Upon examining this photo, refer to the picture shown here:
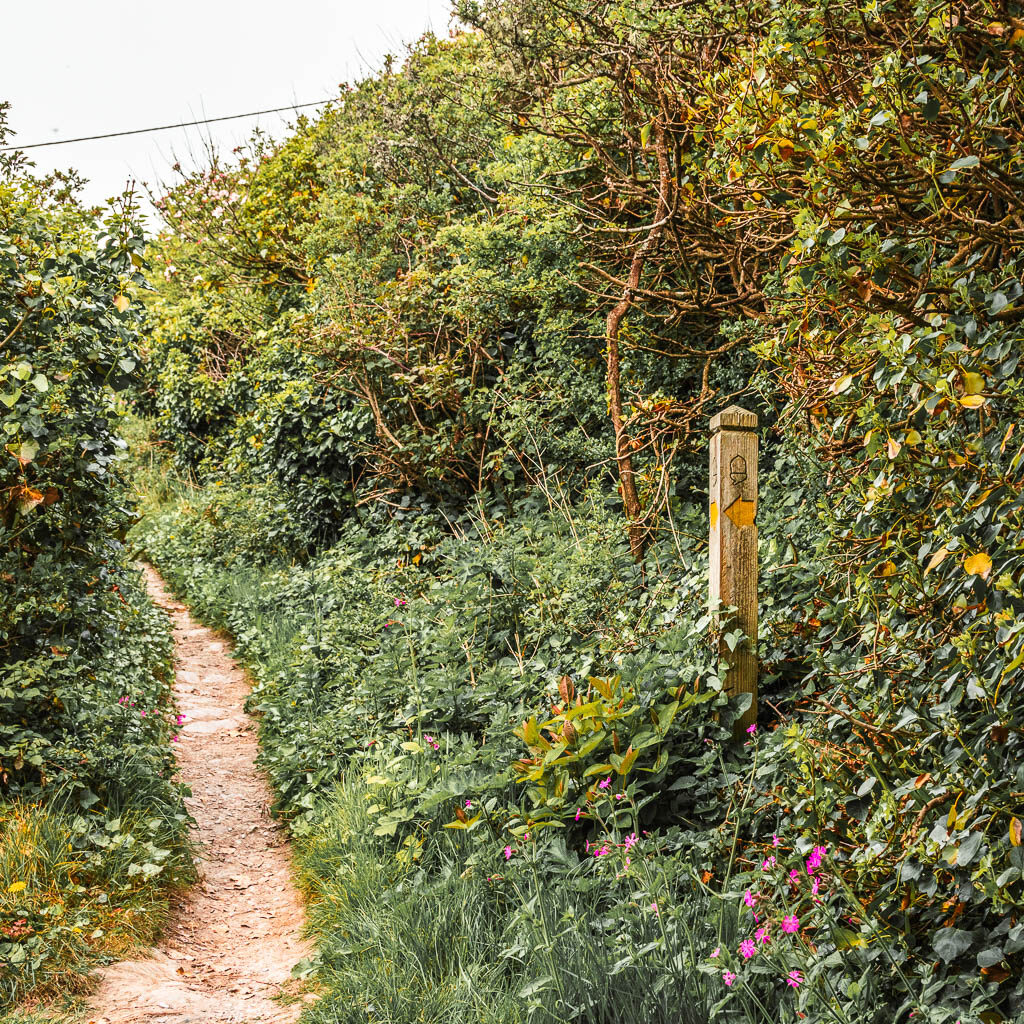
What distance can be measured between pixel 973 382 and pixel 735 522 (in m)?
1.70

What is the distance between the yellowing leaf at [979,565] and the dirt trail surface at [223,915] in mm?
2897

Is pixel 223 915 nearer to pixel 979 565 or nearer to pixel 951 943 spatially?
pixel 951 943

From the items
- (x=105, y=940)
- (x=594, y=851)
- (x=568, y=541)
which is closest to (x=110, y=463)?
(x=105, y=940)

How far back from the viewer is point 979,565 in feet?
6.40

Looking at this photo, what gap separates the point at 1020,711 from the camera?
6.62 feet

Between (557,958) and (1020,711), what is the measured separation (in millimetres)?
1547

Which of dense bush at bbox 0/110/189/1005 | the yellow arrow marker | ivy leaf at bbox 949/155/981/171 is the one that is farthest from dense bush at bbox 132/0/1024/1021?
dense bush at bbox 0/110/189/1005

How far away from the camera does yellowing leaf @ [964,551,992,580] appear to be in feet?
6.38

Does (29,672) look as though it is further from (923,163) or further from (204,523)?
(204,523)

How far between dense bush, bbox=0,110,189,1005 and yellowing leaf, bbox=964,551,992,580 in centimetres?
350

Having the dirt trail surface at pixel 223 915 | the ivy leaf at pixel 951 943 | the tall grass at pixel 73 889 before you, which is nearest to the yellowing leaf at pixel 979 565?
the ivy leaf at pixel 951 943

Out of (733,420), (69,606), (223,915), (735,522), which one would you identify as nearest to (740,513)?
(735,522)

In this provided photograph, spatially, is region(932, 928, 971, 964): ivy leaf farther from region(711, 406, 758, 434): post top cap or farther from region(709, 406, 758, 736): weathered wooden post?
region(711, 406, 758, 434): post top cap

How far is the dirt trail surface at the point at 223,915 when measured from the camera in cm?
336
